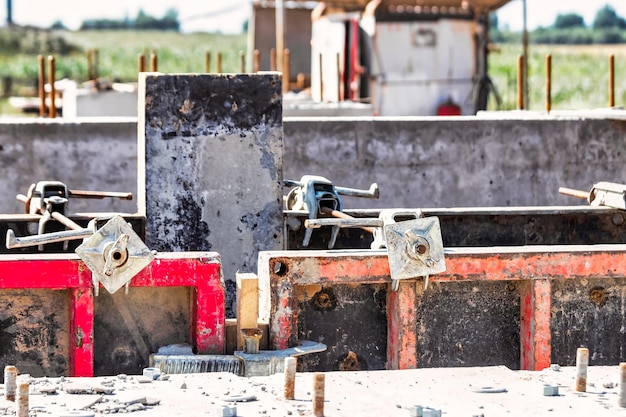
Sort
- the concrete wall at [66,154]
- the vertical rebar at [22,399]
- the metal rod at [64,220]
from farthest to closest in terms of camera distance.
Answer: the concrete wall at [66,154]
the metal rod at [64,220]
the vertical rebar at [22,399]

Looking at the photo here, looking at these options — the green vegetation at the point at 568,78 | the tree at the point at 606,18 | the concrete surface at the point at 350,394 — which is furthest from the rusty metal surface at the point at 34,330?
the tree at the point at 606,18

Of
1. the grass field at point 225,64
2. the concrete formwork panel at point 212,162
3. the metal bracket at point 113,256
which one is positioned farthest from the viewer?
the grass field at point 225,64

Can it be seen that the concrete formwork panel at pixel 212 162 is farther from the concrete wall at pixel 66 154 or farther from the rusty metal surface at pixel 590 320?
the concrete wall at pixel 66 154

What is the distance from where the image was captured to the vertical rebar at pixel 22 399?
538 cm

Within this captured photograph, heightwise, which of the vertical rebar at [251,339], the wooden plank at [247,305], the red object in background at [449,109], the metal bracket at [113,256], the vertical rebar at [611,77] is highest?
the red object in background at [449,109]

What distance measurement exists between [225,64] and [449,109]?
1469 inches

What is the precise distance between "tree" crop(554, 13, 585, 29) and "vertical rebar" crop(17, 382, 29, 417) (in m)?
105

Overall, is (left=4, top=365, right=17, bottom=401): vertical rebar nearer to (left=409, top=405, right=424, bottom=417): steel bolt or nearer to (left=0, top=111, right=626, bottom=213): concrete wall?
(left=409, top=405, right=424, bottom=417): steel bolt

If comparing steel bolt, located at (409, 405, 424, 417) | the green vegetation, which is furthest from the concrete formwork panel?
the green vegetation

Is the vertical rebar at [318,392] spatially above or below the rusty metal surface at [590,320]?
below

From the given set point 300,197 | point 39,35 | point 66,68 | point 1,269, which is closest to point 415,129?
point 300,197

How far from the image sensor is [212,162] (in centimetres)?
852

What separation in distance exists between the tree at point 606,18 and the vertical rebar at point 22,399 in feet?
322

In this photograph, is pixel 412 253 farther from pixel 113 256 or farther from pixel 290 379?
pixel 113 256
